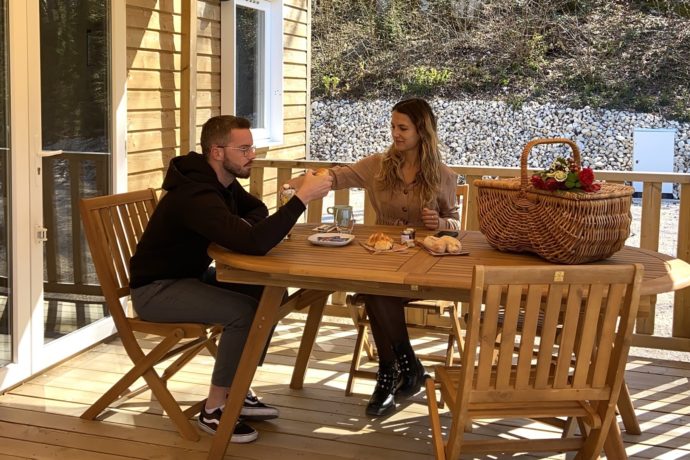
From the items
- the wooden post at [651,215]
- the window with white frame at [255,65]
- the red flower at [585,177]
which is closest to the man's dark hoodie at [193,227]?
the red flower at [585,177]

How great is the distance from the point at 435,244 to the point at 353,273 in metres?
0.48

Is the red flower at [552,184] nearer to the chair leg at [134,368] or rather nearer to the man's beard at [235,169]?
the man's beard at [235,169]

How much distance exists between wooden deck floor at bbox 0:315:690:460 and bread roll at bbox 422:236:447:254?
30.2 inches

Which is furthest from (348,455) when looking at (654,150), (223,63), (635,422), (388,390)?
(654,150)

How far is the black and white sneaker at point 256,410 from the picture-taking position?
341 centimetres

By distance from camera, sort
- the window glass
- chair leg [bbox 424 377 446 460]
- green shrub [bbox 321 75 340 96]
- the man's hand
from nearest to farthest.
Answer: chair leg [bbox 424 377 446 460] → the man's hand → the window glass → green shrub [bbox 321 75 340 96]

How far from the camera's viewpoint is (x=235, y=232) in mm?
2924

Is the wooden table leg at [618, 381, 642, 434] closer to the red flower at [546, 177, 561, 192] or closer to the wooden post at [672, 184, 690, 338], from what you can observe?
the red flower at [546, 177, 561, 192]

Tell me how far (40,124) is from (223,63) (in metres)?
2.60

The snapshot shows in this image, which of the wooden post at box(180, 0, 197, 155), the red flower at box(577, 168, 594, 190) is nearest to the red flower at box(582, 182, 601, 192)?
the red flower at box(577, 168, 594, 190)

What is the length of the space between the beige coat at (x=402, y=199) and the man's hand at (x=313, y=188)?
73cm

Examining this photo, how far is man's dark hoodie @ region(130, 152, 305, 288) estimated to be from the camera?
2908mm

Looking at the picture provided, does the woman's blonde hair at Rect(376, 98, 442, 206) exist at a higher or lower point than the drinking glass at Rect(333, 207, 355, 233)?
Answer: higher

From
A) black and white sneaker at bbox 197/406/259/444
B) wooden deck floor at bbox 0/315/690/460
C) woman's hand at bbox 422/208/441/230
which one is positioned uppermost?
woman's hand at bbox 422/208/441/230
